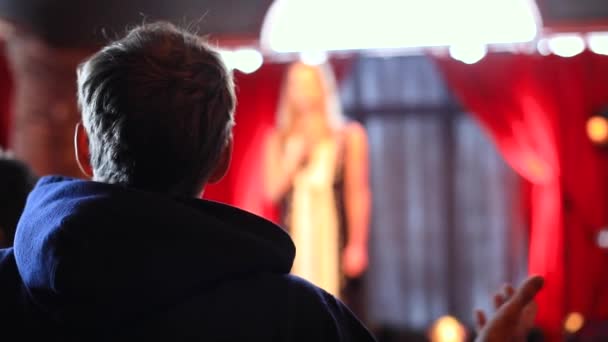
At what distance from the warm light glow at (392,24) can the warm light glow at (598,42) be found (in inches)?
12.1

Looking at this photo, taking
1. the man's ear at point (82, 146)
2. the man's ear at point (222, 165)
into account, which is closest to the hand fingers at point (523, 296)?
the man's ear at point (222, 165)

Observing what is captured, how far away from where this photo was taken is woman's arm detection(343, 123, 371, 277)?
14.0 ft

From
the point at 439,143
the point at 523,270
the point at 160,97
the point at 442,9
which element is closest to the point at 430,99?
the point at 439,143

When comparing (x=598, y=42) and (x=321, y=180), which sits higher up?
(x=598, y=42)

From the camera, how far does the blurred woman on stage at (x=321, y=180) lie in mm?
4293

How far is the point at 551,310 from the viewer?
3979 millimetres

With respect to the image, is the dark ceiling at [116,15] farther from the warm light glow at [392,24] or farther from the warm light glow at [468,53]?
the warm light glow at [468,53]

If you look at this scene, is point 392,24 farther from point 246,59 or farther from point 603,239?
point 603,239

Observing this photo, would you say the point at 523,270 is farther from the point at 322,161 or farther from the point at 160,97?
the point at 160,97

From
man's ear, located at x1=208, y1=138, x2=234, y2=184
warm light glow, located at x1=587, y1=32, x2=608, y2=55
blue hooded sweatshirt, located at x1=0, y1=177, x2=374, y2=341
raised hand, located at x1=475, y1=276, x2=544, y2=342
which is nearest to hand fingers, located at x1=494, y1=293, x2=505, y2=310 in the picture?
raised hand, located at x1=475, y1=276, x2=544, y2=342

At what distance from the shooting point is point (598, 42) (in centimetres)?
400

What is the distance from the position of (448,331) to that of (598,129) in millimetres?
1382

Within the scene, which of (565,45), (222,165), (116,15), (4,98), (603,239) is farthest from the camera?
(4,98)

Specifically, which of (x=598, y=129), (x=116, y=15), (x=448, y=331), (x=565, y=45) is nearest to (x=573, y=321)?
(x=448, y=331)
